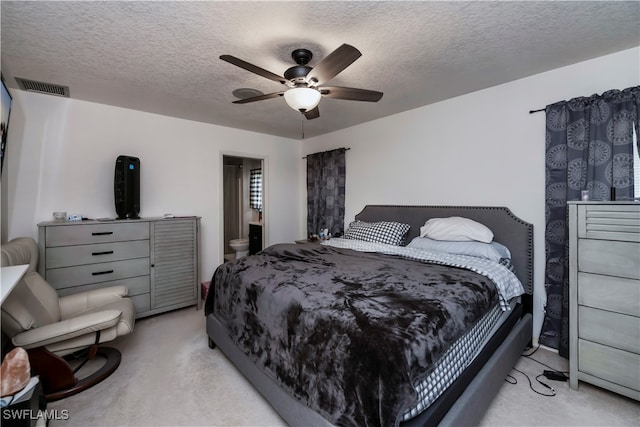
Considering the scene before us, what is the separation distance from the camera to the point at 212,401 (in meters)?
1.81

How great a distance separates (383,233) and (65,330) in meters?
2.75

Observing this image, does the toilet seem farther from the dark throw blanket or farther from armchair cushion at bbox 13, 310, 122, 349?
armchair cushion at bbox 13, 310, 122, 349

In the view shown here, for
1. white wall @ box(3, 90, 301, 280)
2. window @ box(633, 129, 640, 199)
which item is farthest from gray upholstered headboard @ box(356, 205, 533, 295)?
white wall @ box(3, 90, 301, 280)

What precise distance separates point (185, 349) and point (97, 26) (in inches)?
97.9

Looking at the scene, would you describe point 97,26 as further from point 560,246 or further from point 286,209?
point 560,246

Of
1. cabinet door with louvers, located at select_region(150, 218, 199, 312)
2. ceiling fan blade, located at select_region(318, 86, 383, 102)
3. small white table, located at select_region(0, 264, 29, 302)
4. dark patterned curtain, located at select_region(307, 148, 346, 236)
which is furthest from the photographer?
dark patterned curtain, located at select_region(307, 148, 346, 236)

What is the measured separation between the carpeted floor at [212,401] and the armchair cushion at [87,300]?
53 cm

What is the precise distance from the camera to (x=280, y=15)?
5.38ft

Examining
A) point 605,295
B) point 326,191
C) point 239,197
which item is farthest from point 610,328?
point 239,197

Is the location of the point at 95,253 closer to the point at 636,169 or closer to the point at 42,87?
the point at 42,87

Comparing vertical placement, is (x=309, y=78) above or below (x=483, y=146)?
above

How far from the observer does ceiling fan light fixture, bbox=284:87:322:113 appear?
180 cm

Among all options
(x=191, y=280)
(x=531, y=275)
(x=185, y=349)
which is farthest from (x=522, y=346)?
(x=191, y=280)

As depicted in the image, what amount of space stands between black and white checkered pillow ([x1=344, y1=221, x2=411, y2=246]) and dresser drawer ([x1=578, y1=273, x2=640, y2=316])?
4.93 ft
